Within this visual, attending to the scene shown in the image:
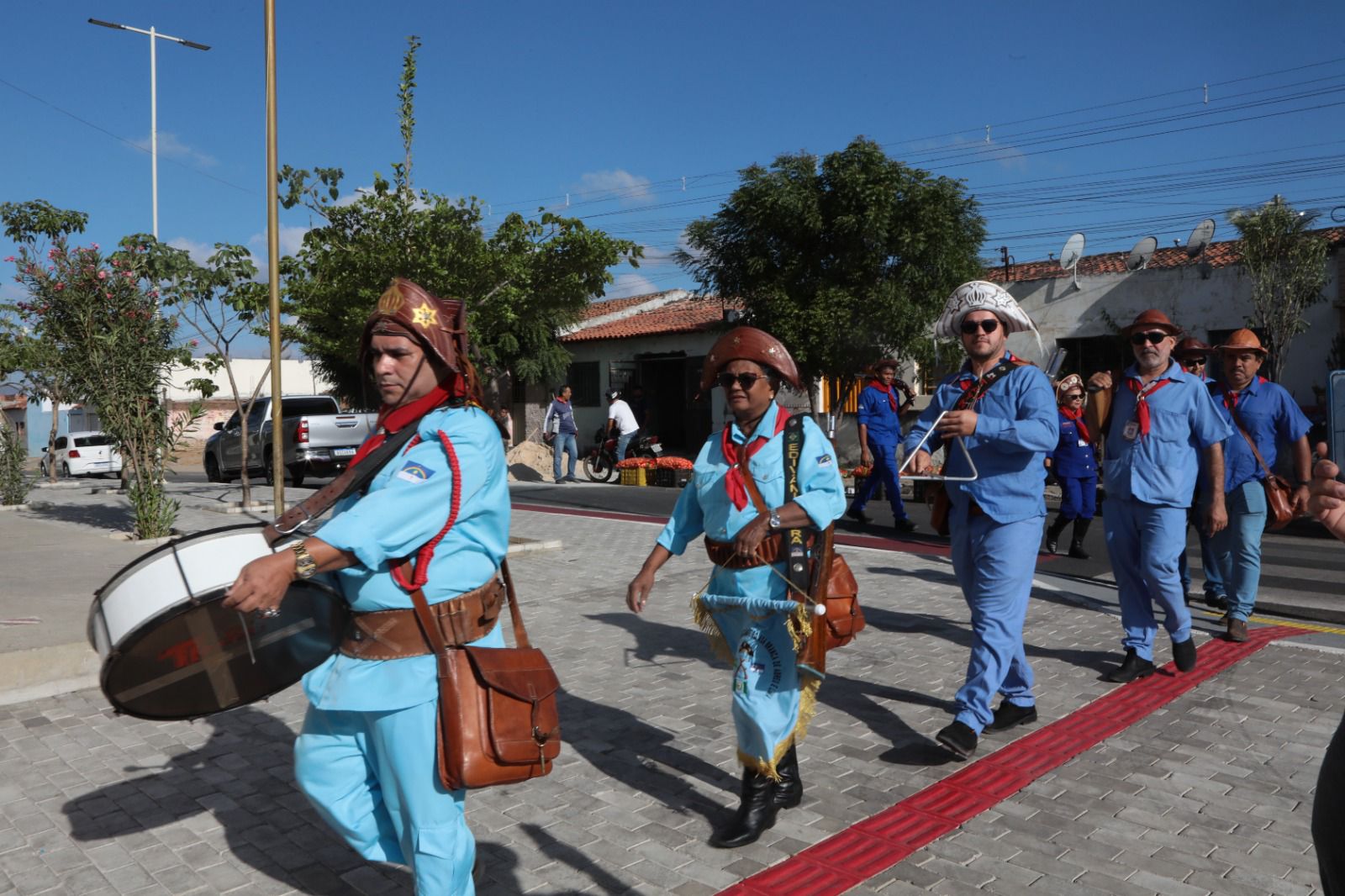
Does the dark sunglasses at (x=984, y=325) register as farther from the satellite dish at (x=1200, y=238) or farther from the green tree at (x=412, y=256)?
the satellite dish at (x=1200, y=238)

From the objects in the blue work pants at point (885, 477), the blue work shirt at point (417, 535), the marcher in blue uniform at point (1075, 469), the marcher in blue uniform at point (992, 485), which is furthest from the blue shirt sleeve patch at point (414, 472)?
the blue work pants at point (885, 477)

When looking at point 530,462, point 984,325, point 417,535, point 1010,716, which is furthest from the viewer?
point 530,462

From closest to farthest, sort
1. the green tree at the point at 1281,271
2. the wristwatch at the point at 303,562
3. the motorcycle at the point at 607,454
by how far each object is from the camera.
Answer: the wristwatch at the point at 303,562
the green tree at the point at 1281,271
the motorcycle at the point at 607,454

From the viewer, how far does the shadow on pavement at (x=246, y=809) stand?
3693 millimetres

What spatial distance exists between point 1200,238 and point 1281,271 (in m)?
3.19

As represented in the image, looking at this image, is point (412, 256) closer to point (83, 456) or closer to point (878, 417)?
point (878, 417)

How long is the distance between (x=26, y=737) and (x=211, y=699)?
291 centimetres

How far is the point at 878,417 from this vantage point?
12.3m

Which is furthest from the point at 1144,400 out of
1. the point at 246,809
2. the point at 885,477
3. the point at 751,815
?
the point at 885,477

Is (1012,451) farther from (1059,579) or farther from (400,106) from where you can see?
(400,106)

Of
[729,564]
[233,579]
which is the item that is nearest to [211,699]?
[233,579]

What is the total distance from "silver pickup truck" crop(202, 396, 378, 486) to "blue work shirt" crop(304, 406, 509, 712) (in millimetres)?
15978

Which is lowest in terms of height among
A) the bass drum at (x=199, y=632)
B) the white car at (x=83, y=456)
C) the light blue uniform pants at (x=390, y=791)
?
the white car at (x=83, y=456)

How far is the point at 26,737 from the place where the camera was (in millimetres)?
5234
